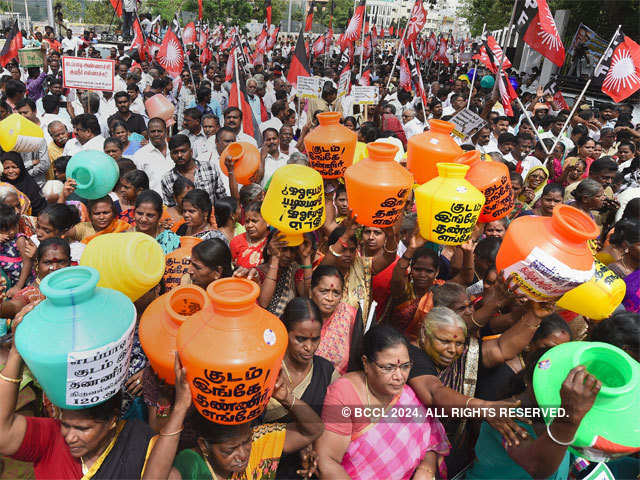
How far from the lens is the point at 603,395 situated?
1720mm

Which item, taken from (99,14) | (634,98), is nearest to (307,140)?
(634,98)

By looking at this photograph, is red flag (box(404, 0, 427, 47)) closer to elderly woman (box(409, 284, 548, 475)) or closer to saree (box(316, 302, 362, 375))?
saree (box(316, 302, 362, 375))

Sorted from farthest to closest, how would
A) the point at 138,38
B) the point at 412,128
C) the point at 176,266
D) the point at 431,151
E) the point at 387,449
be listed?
the point at 138,38
the point at 412,128
the point at 431,151
the point at 176,266
the point at 387,449

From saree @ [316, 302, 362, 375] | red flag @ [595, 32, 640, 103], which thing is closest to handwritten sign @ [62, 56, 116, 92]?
saree @ [316, 302, 362, 375]

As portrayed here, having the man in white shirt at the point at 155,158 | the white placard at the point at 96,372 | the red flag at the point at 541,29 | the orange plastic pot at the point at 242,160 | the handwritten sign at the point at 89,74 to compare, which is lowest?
the man in white shirt at the point at 155,158

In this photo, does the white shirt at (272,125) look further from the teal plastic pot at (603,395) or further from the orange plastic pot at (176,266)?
the teal plastic pot at (603,395)

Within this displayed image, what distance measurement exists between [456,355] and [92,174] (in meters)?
3.11

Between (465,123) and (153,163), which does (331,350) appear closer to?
(153,163)

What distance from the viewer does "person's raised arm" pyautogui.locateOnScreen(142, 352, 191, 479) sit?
174cm

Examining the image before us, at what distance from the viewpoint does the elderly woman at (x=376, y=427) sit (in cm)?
224

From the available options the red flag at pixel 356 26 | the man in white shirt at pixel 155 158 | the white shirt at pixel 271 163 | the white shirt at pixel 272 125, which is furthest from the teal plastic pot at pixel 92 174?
the red flag at pixel 356 26

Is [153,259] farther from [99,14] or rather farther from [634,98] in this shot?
[99,14]

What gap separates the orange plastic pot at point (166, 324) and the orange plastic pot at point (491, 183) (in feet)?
6.92

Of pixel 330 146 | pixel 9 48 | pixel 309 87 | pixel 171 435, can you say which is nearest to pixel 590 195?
pixel 330 146
